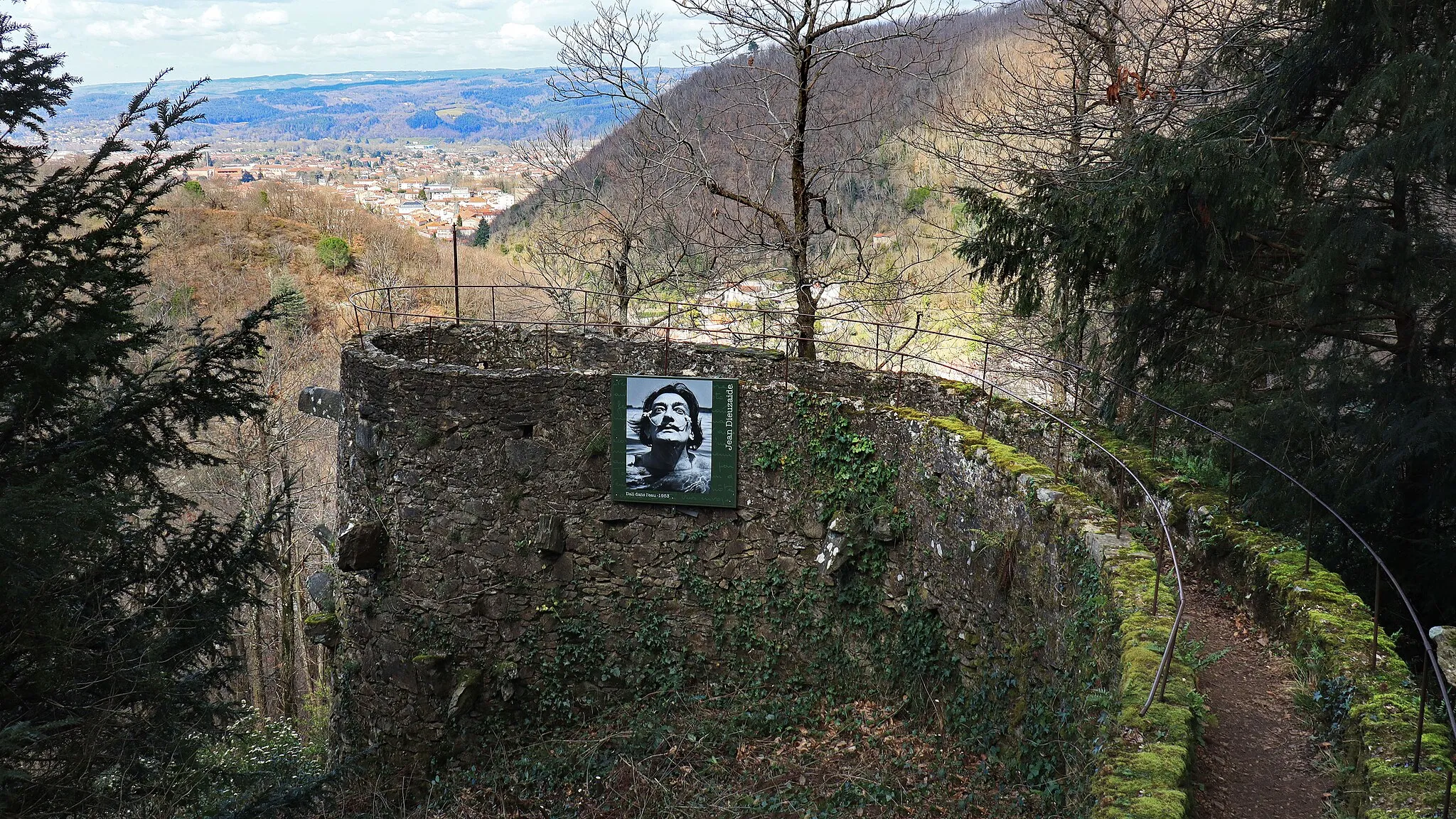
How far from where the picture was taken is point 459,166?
84.6m

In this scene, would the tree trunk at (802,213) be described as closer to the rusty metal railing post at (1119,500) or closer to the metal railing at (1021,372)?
the metal railing at (1021,372)

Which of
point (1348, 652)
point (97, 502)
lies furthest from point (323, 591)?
A: point (1348, 652)

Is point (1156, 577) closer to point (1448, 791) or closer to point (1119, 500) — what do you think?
point (1119, 500)

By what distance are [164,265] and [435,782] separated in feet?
116

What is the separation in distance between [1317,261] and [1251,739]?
449 centimetres

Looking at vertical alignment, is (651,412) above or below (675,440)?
above

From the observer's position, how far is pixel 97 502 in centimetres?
585

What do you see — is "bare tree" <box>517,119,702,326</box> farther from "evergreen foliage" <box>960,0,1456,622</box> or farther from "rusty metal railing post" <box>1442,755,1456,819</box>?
"rusty metal railing post" <box>1442,755,1456,819</box>

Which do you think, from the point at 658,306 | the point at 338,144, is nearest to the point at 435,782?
the point at 658,306

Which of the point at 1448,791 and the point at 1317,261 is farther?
the point at 1317,261

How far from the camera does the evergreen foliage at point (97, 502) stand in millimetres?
5754

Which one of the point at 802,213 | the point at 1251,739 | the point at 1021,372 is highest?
the point at 802,213

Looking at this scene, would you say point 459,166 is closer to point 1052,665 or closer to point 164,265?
point 164,265

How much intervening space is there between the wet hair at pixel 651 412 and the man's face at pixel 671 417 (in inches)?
1.0
